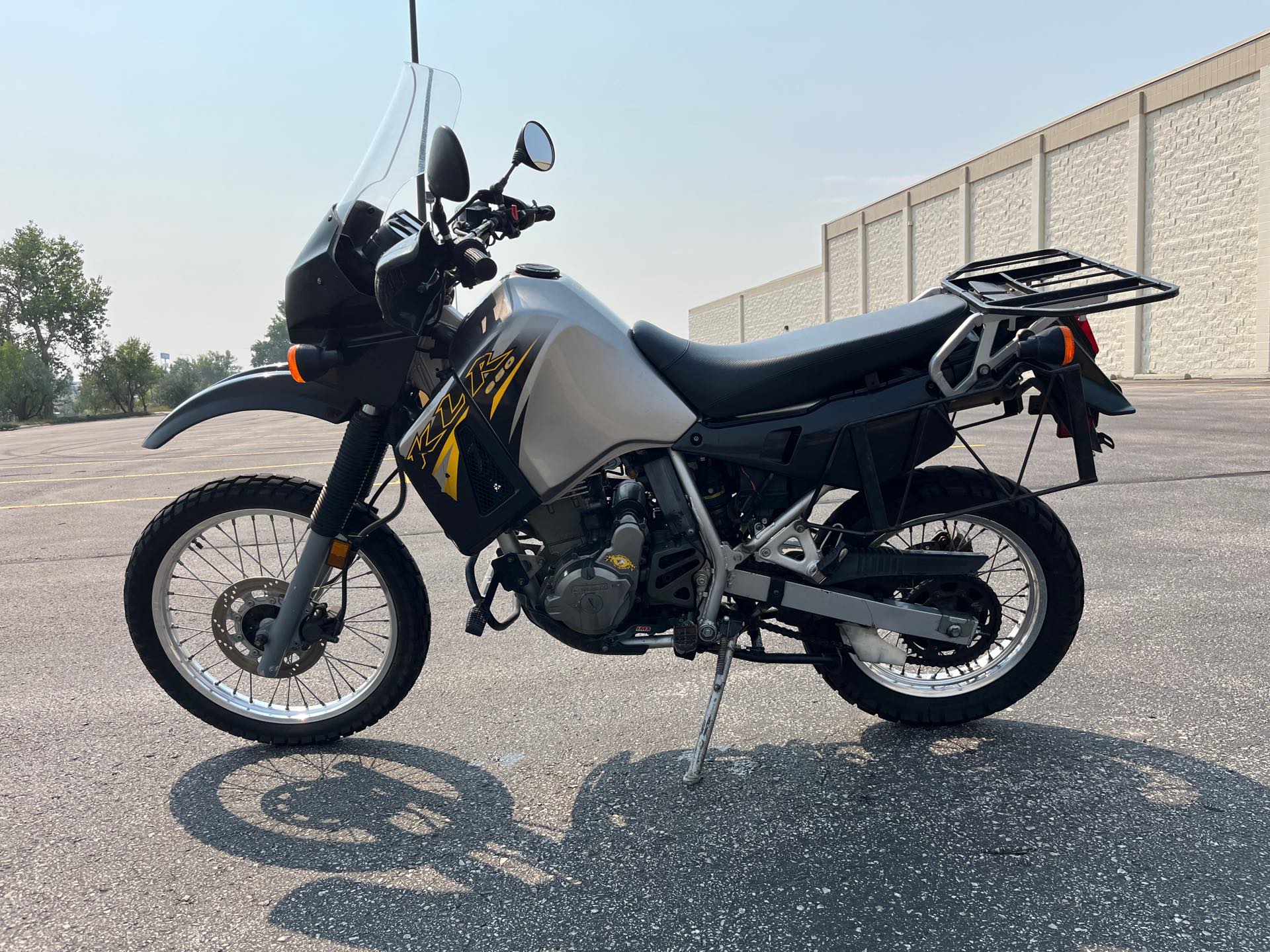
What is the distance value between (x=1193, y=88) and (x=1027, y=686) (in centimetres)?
3161

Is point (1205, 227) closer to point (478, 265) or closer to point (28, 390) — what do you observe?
point (478, 265)

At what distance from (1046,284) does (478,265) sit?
1.75 metres

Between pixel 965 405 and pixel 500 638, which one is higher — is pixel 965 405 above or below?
above

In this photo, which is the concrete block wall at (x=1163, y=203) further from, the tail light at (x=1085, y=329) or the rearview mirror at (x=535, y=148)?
the rearview mirror at (x=535, y=148)

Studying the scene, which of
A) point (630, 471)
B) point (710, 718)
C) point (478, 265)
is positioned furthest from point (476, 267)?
point (710, 718)

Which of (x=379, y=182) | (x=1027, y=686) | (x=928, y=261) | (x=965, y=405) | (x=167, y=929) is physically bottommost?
(x=167, y=929)

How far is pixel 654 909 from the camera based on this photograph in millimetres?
2029

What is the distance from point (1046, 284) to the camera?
8.62 ft

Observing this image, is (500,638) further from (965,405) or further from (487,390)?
(965,405)

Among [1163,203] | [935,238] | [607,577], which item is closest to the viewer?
[607,577]

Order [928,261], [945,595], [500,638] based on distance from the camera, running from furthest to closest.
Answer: [928,261], [500,638], [945,595]

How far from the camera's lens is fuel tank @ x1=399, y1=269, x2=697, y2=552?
242 centimetres

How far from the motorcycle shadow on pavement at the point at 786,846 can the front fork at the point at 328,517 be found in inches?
16.0

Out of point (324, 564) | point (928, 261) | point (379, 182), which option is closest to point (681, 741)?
point (324, 564)
